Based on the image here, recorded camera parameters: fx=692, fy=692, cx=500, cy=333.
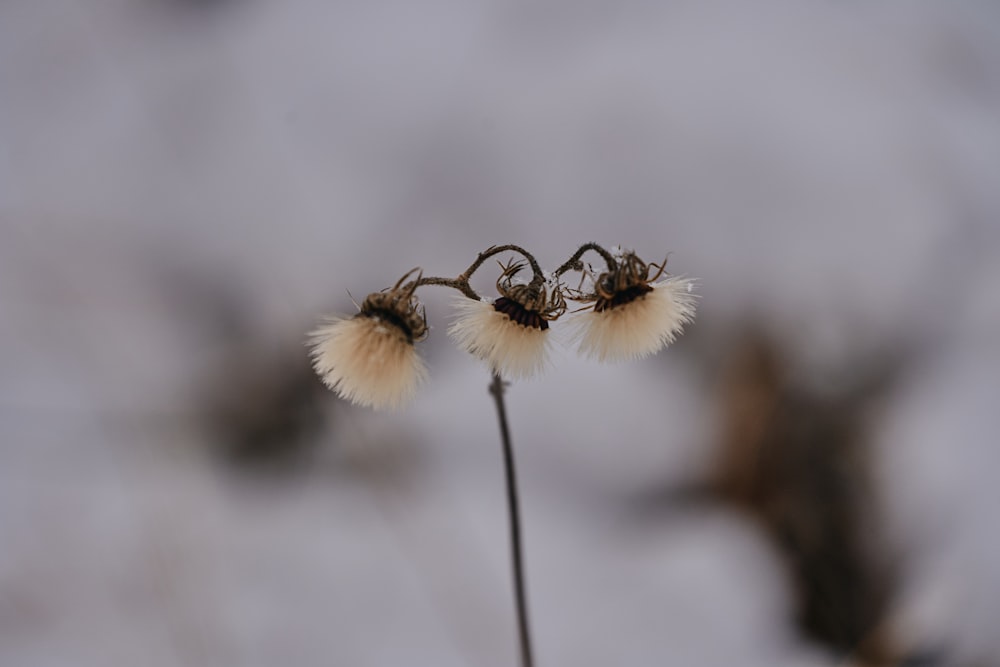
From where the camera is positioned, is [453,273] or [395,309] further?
[453,273]

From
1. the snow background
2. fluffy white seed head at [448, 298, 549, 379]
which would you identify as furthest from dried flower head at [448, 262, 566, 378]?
the snow background

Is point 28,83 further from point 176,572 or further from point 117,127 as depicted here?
point 176,572

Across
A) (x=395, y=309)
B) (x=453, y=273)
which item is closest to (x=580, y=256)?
(x=395, y=309)

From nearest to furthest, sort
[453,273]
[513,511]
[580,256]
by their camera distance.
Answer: [580,256]
[513,511]
[453,273]

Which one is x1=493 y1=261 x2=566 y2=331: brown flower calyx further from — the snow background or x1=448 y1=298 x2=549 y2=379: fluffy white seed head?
the snow background

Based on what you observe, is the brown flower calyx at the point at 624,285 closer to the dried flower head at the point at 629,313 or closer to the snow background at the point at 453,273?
the dried flower head at the point at 629,313

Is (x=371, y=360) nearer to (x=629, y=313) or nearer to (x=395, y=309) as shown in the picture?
(x=395, y=309)
